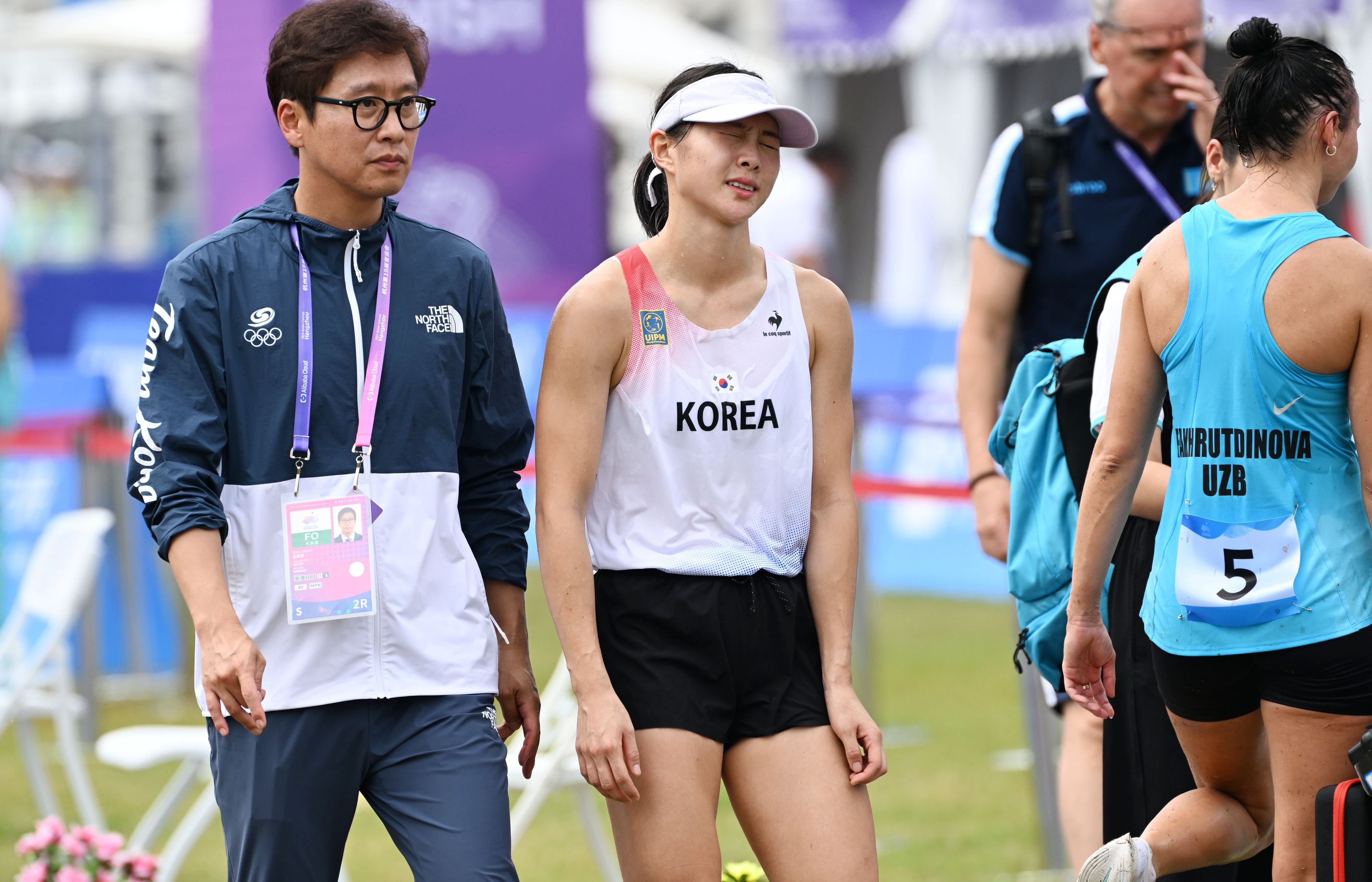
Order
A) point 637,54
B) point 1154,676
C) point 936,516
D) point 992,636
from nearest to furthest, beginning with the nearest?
1. point 1154,676
2. point 992,636
3. point 936,516
4. point 637,54

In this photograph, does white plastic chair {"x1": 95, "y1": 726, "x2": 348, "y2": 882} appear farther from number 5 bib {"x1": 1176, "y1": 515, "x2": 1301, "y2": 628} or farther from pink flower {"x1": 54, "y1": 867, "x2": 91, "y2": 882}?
number 5 bib {"x1": 1176, "y1": 515, "x2": 1301, "y2": 628}

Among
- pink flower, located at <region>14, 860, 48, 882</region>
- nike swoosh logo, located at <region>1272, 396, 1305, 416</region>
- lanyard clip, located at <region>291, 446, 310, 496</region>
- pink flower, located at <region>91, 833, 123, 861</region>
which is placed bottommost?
pink flower, located at <region>14, 860, 48, 882</region>

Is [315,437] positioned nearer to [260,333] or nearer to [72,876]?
[260,333]

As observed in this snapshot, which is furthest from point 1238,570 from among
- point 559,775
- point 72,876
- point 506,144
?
point 506,144

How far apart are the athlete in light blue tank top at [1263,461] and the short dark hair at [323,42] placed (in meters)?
1.55

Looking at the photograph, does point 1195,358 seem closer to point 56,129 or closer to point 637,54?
point 637,54

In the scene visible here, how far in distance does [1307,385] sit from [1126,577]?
3.35 feet

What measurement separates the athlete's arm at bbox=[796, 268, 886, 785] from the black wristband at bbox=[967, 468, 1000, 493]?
1.17m

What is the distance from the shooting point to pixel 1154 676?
404 cm

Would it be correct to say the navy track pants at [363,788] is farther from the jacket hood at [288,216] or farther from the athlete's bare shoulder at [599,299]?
the jacket hood at [288,216]

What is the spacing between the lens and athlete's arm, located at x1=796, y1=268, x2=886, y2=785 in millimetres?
3541

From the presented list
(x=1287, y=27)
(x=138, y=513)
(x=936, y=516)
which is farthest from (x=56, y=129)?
(x=1287, y=27)

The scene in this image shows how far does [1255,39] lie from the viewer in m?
3.32

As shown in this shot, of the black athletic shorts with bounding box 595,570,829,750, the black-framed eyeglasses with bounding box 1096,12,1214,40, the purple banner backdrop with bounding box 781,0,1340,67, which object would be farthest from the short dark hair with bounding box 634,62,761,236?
the purple banner backdrop with bounding box 781,0,1340,67
